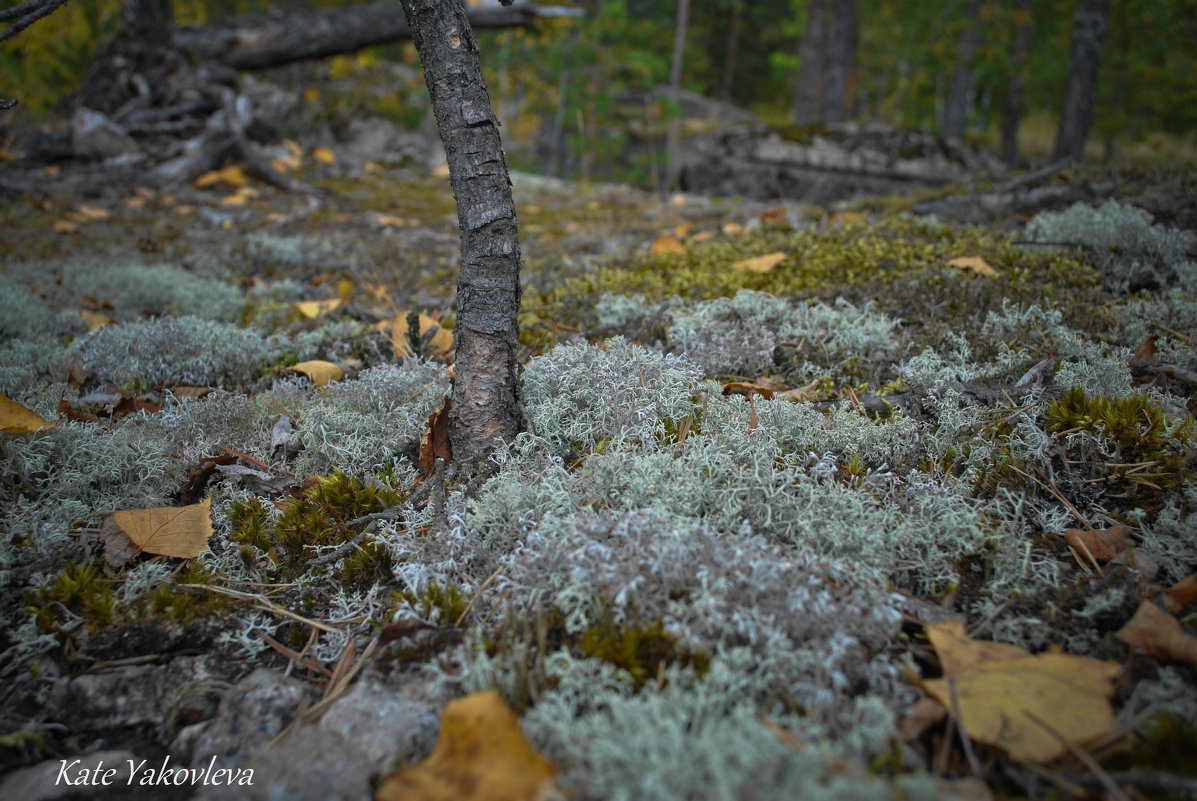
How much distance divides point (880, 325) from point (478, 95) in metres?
2.00

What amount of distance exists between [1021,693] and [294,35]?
10.6 m

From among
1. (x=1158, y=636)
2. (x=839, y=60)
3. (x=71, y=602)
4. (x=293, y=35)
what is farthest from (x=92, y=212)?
(x=839, y=60)

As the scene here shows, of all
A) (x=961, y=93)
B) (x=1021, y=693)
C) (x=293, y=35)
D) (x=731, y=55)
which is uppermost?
(x=731, y=55)

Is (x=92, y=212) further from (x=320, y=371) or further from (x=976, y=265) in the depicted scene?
(x=976, y=265)

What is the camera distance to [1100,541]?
180 centimetres

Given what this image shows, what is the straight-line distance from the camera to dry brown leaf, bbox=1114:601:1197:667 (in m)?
1.37

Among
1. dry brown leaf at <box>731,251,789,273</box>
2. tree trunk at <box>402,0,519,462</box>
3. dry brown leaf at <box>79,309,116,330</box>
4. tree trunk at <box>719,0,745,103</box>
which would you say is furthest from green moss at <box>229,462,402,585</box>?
tree trunk at <box>719,0,745,103</box>

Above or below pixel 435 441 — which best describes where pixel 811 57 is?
above

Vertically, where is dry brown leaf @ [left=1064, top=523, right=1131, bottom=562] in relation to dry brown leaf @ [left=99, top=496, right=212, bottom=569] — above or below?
above

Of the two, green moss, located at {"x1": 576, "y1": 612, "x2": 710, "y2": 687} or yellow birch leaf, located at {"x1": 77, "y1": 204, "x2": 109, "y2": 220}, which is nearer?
green moss, located at {"x1": 576, "y1": 612, "x2": 710, "y2": 687}

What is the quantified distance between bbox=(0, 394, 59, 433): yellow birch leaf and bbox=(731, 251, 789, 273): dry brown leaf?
11.1 ft

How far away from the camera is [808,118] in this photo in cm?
1287

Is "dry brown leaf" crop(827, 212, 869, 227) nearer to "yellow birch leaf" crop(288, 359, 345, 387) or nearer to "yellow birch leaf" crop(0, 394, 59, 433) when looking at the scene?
"yellow birch leaf" crop(288, 359, 345, 387)

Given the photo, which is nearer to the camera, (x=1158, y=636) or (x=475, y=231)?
(x=1158, y=636)
